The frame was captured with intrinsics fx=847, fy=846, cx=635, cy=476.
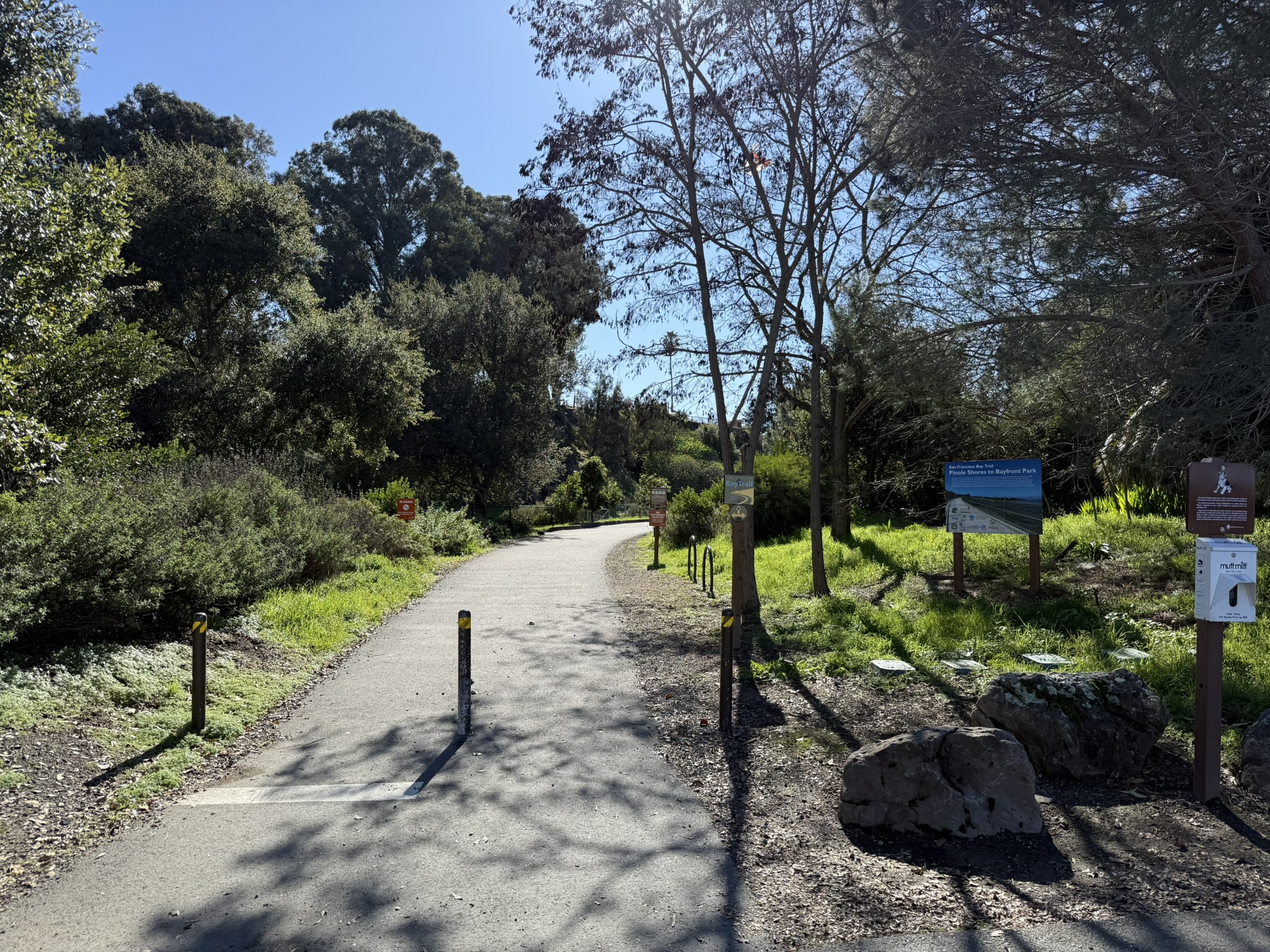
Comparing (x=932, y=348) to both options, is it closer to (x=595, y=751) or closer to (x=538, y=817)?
(x=595, y=751)

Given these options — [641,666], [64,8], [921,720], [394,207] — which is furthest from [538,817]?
[394,207]

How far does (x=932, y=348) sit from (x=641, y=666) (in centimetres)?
498

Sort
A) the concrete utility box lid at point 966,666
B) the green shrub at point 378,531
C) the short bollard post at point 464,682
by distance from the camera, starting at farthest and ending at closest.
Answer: the green shrub at point 378,531
the concrete utility box lid at point 966,666
the short bollard post at point 464,682

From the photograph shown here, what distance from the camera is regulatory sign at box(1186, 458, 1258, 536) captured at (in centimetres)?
510

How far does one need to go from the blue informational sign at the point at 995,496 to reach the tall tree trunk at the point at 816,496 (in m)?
2.04

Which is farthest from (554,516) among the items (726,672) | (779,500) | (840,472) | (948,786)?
(948,786)

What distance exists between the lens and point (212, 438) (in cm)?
2630

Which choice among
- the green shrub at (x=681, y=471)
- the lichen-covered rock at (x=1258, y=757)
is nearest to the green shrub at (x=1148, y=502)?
the lichen-covered rock at (x=1258, y=757)

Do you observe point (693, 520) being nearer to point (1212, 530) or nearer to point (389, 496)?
point (389, 496)

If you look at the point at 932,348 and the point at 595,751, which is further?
the point at 932,348

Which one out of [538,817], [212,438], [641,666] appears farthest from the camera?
[212,438]

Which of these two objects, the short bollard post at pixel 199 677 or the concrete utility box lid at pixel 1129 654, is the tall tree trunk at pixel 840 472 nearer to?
the concrete utility box lid at pixel 1129 654

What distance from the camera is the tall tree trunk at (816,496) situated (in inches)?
536

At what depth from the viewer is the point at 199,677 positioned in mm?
6738
